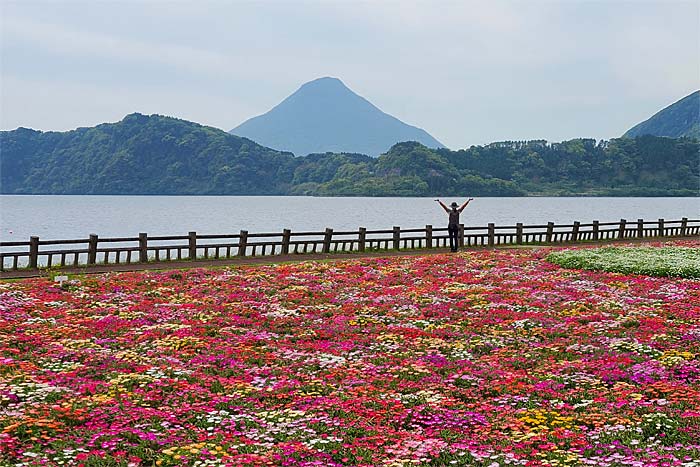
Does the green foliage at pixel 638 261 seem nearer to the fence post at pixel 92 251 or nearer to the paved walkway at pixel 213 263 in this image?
the paved walkway at pixel 213 263

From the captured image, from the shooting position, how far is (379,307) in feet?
68.0

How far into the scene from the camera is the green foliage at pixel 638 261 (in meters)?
26.4

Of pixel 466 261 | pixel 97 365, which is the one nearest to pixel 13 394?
pixel 97 365

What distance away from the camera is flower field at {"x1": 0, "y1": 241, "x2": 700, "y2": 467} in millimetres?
9898

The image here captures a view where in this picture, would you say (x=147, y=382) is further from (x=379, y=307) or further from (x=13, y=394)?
(x=379, y=307)

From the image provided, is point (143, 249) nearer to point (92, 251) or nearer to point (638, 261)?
point (92, 251)

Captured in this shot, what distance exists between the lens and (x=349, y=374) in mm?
13828

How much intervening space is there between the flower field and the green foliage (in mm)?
1993

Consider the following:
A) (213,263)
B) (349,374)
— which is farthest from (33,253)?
(349,374)

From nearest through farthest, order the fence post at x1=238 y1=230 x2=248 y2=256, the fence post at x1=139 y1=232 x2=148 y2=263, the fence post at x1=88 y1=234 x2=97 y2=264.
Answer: the fence post at x1=88 y1=234 x2=97 y2=264
the fence post at x1=139 y1=232 x2=148 y2=263
the fence post at x1=238 y1=230 x2=248 y2=256

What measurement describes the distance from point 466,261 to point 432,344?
1566cm

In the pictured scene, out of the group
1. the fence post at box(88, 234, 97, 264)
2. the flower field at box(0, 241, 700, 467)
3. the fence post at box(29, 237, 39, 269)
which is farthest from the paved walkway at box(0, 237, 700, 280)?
the flower field at box(0, 241, 700, 467)

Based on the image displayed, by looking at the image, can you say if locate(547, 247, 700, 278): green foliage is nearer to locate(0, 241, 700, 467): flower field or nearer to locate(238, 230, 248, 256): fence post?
locate(0, 241, 700, 467): flower field

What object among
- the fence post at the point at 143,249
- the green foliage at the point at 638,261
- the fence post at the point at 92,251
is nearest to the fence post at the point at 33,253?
the fence post at the point at 92,251
